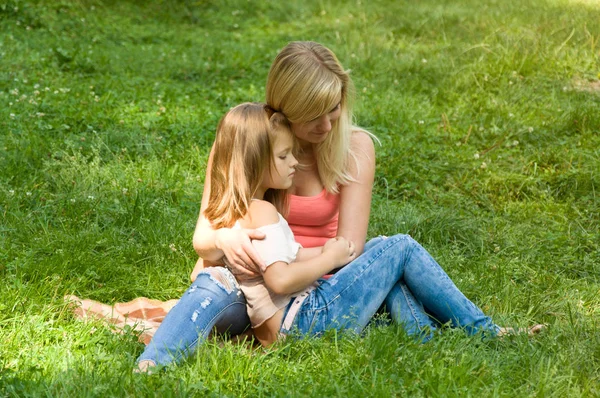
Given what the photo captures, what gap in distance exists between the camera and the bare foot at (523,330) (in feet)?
10.6

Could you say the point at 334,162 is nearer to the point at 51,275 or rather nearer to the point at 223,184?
the point at 223,184

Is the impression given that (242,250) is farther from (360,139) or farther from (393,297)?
(360,139)

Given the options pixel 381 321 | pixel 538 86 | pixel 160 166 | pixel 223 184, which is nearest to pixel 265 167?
pixel 223 184

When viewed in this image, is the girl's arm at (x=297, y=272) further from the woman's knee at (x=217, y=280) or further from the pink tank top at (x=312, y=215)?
the pink tank top at (x=312, y=215)

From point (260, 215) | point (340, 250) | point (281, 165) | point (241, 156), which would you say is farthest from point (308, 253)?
point (241, 156)

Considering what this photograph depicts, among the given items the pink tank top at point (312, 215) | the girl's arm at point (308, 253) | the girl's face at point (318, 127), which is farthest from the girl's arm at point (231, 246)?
the girl's face at point (318, 127)

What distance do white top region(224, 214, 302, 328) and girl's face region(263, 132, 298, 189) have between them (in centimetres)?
16

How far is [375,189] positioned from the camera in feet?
17.4

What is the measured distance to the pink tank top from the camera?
356 cm

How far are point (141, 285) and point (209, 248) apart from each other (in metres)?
0.75

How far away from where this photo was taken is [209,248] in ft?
10.8

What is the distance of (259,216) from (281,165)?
0.24 m

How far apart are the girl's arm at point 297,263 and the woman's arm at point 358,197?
9cm

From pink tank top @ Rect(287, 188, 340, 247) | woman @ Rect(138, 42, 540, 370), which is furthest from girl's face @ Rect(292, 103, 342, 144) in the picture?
pink tank top @ Rect(287, 188, 340, 247)
